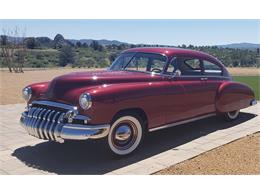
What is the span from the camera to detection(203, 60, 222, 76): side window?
22.0 ft

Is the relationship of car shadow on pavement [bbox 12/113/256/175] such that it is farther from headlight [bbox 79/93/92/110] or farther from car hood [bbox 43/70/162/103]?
car hood [bbox 43/70/162/103]

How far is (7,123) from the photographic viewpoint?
23.4ft

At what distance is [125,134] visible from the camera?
496 centimetres

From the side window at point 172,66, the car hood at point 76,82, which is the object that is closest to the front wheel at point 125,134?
the car hood at point 76,82

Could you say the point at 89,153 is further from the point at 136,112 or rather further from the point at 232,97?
the point at 232,97

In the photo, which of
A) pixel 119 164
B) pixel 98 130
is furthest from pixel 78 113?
pixel 119 164

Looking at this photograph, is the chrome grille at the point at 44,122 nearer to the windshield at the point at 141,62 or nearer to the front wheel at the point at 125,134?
the front wheel at the point at 125,134

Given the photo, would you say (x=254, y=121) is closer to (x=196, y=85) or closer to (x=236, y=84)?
(x=236, y=84)

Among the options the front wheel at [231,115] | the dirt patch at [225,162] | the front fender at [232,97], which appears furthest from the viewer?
the front wheel at [231,115]

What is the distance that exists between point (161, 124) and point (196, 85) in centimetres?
115

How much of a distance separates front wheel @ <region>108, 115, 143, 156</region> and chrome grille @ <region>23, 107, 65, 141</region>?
2.35ft

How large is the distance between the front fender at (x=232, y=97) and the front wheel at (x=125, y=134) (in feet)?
7.13

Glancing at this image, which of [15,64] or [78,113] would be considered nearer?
[78,113]

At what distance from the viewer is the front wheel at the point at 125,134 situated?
190 inches
